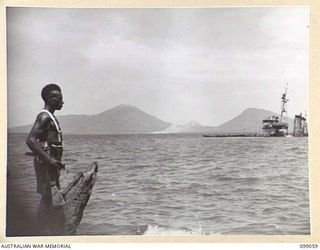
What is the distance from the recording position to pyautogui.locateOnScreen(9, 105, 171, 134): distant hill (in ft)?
3.85

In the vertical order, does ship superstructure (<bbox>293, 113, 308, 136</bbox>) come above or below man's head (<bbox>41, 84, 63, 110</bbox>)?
below

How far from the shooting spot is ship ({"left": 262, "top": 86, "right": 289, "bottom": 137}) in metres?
1.19

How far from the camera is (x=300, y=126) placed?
3.86 feet

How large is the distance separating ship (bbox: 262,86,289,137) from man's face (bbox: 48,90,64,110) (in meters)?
0.44

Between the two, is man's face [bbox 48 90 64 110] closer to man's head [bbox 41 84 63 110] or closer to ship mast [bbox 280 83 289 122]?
man's head [bbox 41 84 63 110]

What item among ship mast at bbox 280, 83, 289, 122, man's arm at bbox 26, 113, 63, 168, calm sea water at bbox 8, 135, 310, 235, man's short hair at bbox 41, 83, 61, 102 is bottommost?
calm sea water at bbox 8, 135, 310, 235

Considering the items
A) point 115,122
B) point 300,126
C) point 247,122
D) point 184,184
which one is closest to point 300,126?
point 300,126

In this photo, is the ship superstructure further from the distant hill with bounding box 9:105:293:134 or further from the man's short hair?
the man's short hair

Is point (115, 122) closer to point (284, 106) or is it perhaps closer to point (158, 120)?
point (158, 120)

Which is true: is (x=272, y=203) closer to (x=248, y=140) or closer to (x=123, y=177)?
(x=248, y=140)

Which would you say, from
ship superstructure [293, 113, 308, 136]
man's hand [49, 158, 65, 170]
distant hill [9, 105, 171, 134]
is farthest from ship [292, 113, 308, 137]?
man's hand [49, 158, 65, 170]

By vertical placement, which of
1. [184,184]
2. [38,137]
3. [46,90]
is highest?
[46,90]

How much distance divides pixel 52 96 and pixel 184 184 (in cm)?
34

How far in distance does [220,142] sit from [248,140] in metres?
0.06
